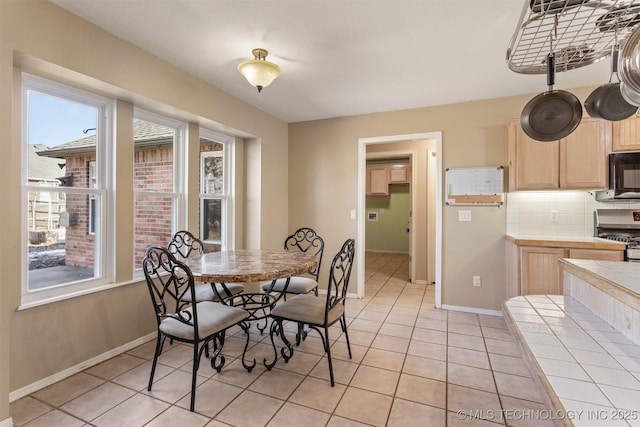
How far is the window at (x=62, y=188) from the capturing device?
200 cm

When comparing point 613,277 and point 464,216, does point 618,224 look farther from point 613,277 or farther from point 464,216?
point 613,277

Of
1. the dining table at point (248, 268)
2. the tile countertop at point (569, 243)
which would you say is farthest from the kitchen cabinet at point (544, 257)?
the dining table at point (248, 268)

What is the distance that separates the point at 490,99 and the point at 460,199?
1.17 meters

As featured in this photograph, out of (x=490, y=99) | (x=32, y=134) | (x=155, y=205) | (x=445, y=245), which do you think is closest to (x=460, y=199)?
(x=445, y=245)

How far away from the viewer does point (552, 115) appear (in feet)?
5.93

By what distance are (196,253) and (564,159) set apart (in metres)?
3.81

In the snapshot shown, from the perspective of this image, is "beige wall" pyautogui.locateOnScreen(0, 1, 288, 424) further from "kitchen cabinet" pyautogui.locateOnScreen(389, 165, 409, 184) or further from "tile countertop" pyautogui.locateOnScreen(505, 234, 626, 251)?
"kitchen cabinet" pyautogui.locateOnScreen(389, 165, 409, 184)

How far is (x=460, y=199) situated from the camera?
3.46m

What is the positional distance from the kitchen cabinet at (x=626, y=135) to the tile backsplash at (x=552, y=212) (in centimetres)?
53

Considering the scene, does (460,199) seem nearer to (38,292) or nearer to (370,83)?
(370,83)

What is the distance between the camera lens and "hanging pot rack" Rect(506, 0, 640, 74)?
55.9 inches

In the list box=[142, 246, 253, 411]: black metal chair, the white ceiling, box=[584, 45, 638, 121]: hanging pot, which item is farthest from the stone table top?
box=[584, 45, 638, 121]: hanging pot

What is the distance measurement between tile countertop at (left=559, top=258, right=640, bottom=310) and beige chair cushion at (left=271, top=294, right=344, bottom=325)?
1.40 metres

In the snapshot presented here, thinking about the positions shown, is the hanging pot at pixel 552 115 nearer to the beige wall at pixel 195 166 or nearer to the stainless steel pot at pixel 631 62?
the stainless steel pot at pixel 631 62
